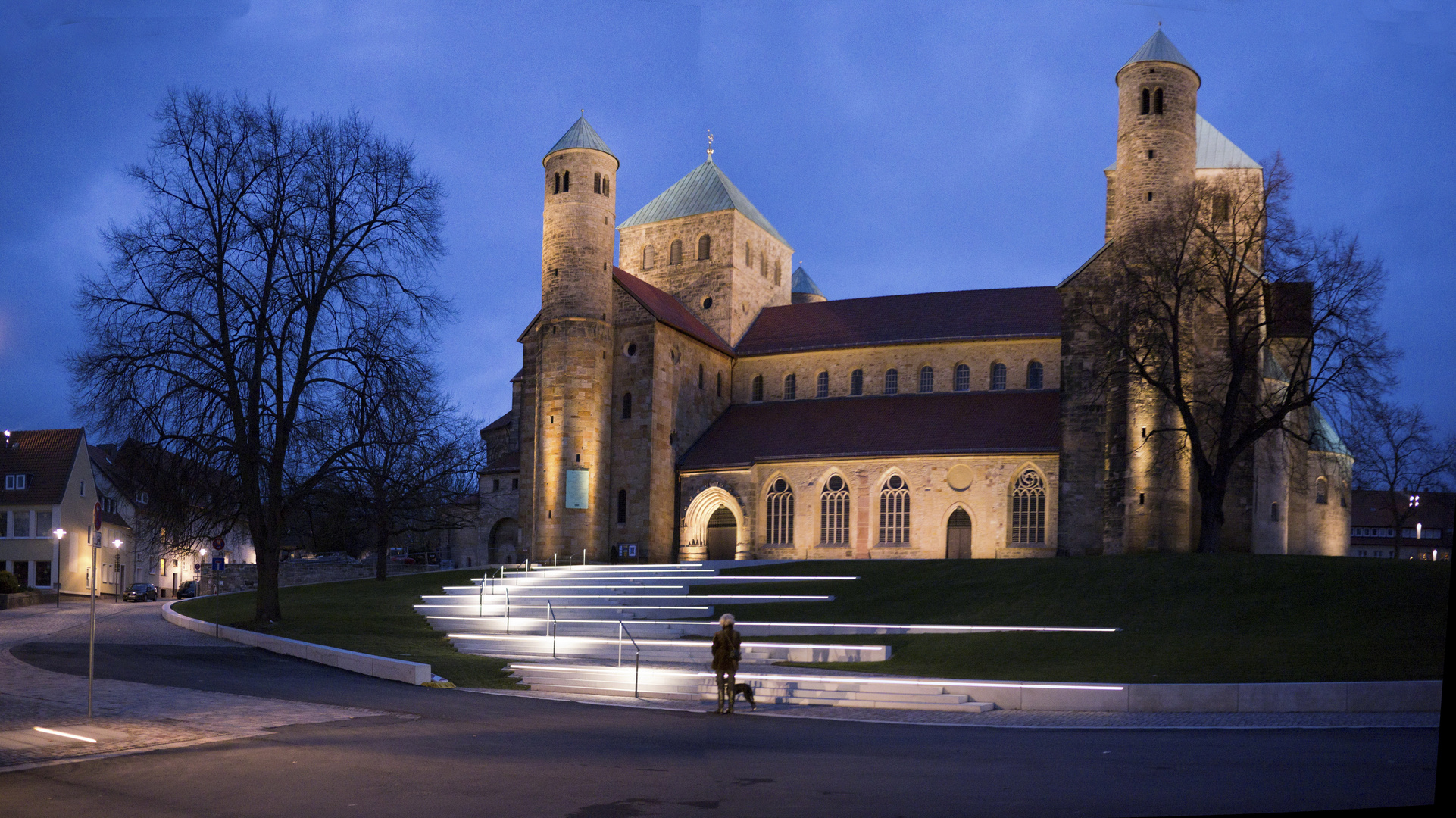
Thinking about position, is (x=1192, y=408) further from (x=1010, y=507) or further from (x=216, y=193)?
(x=216, y=193)

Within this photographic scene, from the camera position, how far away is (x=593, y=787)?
10703 millimetres

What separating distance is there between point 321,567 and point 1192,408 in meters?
40.3

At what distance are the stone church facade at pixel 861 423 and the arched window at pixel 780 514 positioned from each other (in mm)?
93

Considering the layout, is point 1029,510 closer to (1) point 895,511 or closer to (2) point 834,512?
(1) point 895,511

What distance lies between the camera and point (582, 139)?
168ft

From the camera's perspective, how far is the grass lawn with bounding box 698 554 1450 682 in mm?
21094

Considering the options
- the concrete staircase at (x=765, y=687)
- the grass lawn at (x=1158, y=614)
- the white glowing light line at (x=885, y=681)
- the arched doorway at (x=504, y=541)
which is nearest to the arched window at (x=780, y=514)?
the grass lawn at (x=1158, y=614)

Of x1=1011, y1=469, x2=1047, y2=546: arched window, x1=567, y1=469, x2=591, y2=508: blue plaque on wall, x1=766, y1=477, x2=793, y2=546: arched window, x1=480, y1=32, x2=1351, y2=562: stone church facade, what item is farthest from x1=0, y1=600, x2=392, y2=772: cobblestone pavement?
x1=1011, y1=469, x2=1047, y2=546: arched window

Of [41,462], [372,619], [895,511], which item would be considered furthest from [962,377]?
[41,462]

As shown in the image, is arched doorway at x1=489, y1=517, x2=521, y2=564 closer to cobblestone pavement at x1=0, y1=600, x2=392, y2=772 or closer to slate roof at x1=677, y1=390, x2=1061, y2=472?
slate roof at x1=677, y1=390, x2=1061, y2=472

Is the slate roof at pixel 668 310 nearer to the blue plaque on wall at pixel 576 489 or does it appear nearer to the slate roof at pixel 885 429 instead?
the slate roof at pixel 885 429

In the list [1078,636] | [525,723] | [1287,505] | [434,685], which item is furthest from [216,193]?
[1287,505]

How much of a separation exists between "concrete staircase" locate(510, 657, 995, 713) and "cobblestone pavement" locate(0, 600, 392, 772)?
5.22 metres

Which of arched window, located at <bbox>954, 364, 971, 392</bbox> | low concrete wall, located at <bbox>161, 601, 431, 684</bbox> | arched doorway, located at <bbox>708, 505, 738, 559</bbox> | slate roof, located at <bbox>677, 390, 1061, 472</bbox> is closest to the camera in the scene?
low concrete wall, located at <bbox>161, 601, 431, 684</bbox>
